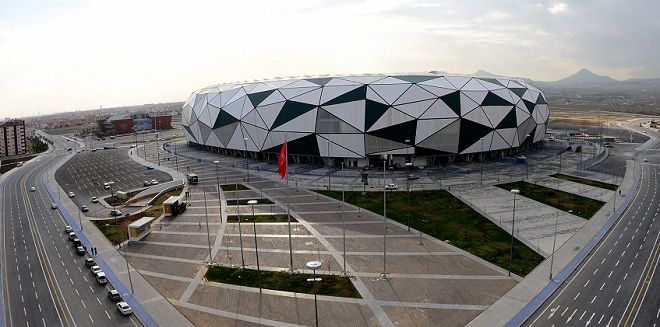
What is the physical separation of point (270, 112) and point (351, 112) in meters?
17.7

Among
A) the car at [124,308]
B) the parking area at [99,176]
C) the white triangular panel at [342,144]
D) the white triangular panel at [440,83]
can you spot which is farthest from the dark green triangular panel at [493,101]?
the car at [124,308]

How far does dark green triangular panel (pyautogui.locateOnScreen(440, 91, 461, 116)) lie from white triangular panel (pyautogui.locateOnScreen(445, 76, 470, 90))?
292 centimetres

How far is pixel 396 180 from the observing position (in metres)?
71.9

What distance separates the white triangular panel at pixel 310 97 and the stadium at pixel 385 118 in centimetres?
23

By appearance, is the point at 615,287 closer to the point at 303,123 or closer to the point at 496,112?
the point at 496,112

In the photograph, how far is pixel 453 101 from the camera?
79938 mm

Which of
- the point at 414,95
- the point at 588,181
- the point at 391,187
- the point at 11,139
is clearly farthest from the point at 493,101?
the point at 11,139

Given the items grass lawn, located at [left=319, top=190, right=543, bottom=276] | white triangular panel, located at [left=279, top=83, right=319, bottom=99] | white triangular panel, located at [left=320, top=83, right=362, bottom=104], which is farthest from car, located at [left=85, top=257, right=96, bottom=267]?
white triangular panel, located at [left=279, top=83, right=319, bottom=99]

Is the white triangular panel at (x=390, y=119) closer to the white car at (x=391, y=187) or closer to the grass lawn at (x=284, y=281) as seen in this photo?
the white car at (x=391, y=187)

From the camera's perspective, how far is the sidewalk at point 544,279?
3019 centimetres

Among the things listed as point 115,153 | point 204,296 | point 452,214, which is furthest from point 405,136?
point 115,153

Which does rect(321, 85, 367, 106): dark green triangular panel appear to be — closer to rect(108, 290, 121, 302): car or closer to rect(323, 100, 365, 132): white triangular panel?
rect(323, 100, 365, 132): white triangular panel

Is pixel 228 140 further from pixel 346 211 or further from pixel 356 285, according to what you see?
pixel 356 285

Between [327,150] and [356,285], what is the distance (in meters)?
48.3
